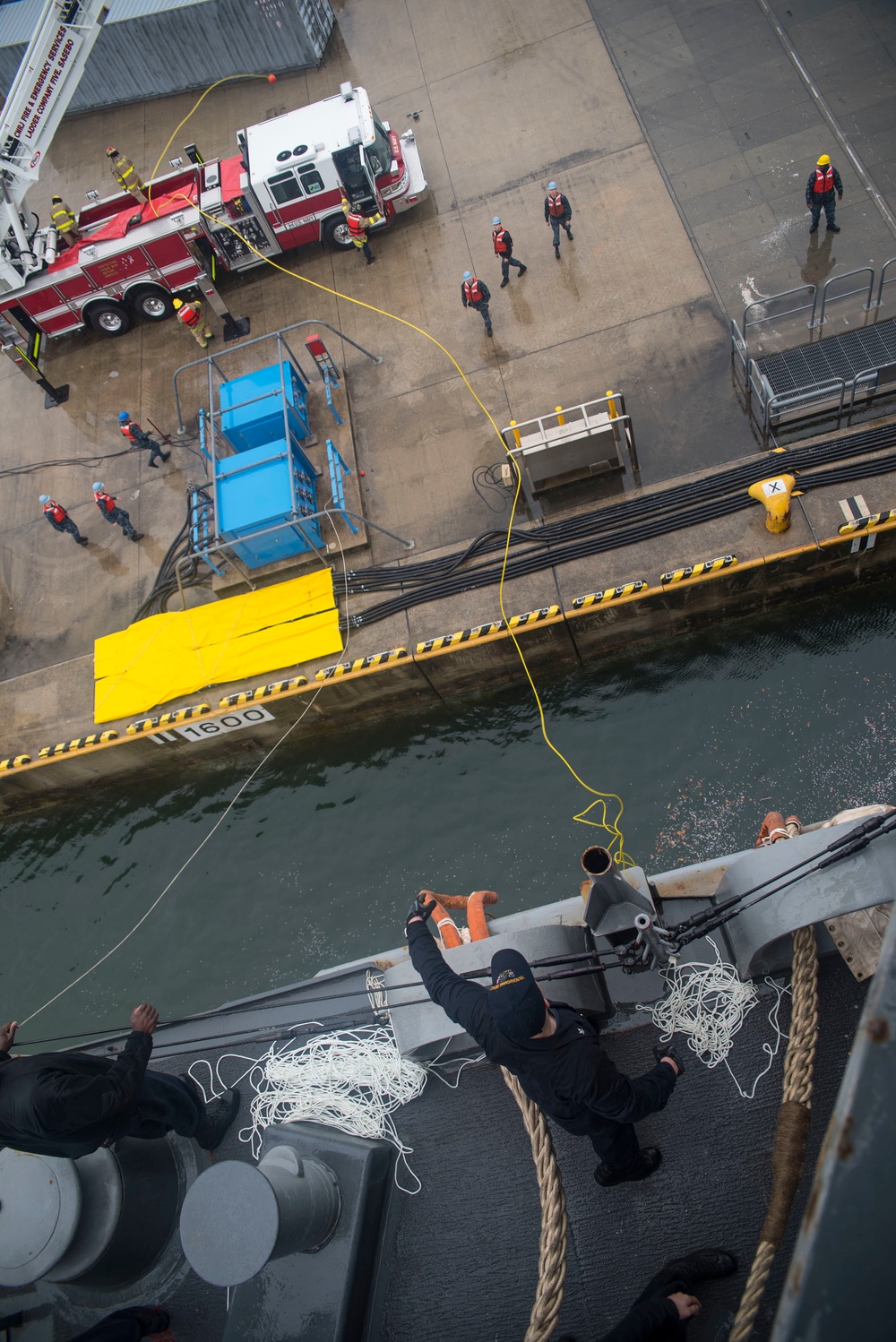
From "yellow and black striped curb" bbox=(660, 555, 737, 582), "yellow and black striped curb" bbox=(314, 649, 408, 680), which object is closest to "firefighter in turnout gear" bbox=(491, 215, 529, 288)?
"yellow and black striped curb" bbox=(660, 555, 737, 582)

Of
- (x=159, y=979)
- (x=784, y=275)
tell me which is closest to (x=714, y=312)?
(x=784, y=275)

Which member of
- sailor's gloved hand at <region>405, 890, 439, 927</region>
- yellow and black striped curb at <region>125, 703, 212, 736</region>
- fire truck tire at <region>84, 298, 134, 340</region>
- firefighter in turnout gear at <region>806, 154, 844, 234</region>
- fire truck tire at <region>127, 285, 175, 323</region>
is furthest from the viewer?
fire truck tire at <region>84, 298, 134, 340</region>

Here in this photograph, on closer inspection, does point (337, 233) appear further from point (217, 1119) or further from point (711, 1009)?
point (711, 1009)

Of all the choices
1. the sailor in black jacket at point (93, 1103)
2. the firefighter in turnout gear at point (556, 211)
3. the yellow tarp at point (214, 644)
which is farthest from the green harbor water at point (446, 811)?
the firefighter in turnout gear at point (556, 211)

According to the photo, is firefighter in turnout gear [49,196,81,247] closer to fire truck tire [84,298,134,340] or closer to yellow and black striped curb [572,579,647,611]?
fire truck tire [84,298,134,340]

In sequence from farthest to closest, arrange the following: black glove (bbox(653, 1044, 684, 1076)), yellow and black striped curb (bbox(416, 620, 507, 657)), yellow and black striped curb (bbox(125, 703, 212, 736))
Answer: yellow and black striped curb (bbox(125, 703, 212, 736)) → yellow and black striped curb (bbox(416, 620, 507, 657)) → black glove (bbox(653, 1044, 684, 1076))

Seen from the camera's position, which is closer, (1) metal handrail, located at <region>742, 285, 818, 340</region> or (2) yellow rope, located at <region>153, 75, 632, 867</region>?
(2) yellow rope, located at <region>153, 75, 632, 867</region>
